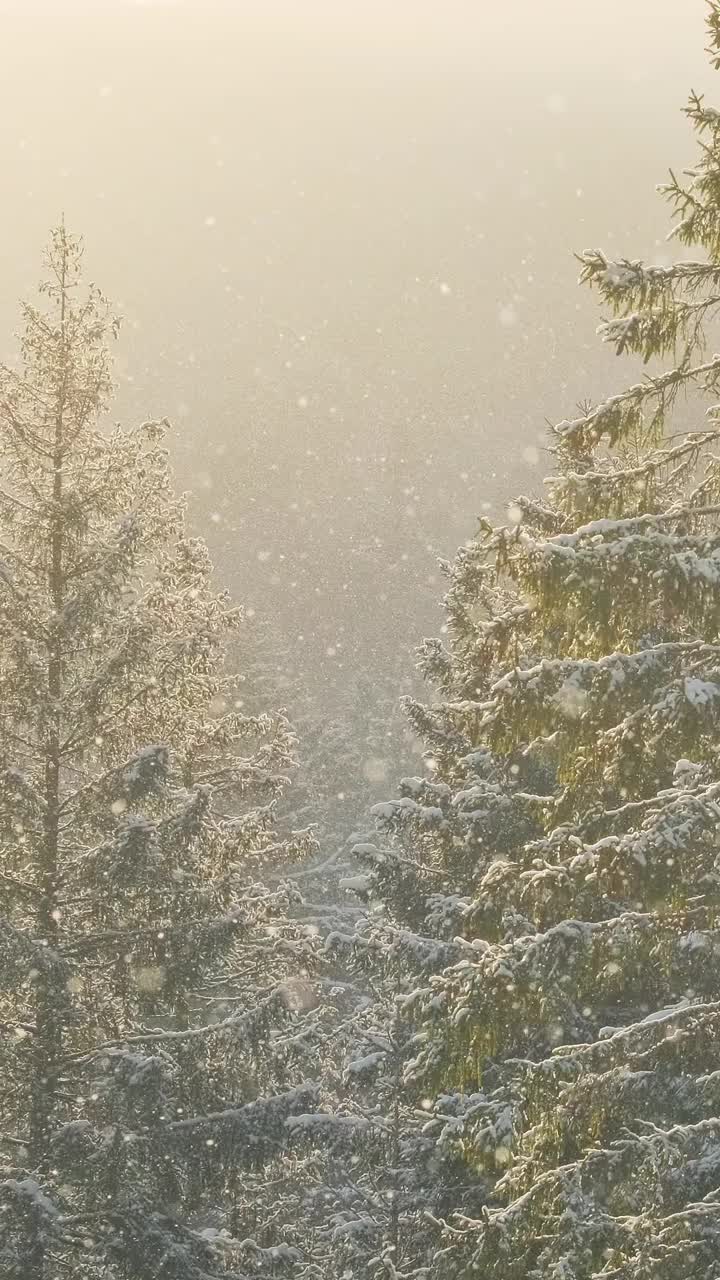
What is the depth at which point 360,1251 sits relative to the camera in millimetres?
11344

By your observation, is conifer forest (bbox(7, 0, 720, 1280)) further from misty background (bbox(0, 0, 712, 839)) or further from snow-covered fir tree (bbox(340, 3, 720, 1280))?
misty background (bbox(0, 0, 712, 839))

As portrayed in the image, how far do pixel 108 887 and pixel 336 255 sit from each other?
116 metres

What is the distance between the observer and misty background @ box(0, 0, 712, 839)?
253 ft

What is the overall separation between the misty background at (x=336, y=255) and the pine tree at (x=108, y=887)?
1447 inches

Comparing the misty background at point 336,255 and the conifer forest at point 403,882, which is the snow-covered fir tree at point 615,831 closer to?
the conifer forest at point 403,882

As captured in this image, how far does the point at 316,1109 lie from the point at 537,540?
22.3 feet

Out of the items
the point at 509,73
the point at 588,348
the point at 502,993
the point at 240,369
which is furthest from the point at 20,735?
the point at 509,73

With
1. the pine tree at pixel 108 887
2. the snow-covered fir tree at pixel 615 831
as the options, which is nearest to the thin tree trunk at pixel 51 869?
the pine tree at pixel 108 887

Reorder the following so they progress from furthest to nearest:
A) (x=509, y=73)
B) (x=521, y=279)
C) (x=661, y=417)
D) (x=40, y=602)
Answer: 1. (x=509, y=73)
2. (x=521, y=279)
3. (x=40, y=602)
4. (x=661, y=417)

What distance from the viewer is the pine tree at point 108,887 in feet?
28.3

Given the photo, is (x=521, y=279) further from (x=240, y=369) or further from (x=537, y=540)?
(x=537, y=540)

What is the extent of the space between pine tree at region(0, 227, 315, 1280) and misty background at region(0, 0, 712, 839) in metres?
36.8

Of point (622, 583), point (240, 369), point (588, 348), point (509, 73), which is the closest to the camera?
point (622, 583)

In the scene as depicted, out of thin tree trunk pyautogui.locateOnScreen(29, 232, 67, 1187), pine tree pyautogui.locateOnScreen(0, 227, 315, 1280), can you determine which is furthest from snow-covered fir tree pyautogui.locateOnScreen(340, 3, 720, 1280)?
thin tree trunk pyautogui.locateOnScreen(29, 232, 67, 1187)
